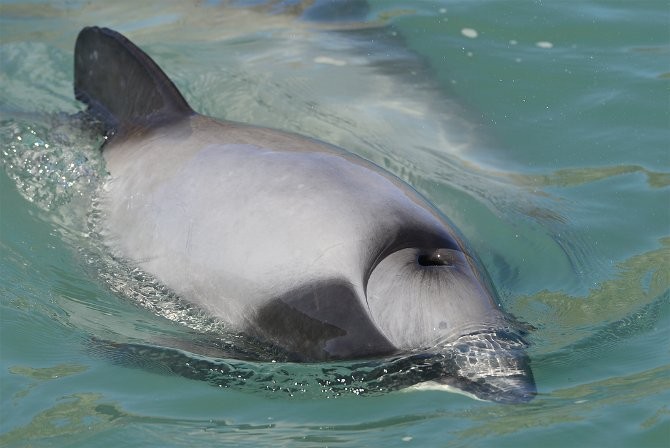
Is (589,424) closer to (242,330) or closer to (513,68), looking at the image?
(242,330)

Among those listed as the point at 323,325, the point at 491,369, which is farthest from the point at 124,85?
the point at 491,369

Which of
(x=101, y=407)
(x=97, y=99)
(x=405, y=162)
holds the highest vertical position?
(x=97, y=99)

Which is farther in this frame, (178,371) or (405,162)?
(405,162)

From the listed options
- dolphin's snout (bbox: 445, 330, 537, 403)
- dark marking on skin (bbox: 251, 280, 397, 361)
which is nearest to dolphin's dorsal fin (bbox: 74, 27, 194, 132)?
dark marking on skin (bbox: 251, 280, 397, 361)

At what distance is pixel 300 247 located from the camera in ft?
17.3

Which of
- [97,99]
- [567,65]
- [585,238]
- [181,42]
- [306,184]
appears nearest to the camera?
[306,184]

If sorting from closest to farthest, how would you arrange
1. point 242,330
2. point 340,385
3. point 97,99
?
point 340,385 → point 242,330 → point 97,99

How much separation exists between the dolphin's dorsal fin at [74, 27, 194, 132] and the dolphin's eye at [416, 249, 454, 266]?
2.17 meters

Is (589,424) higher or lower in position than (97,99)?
lower

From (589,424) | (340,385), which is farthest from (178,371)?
(589,424)

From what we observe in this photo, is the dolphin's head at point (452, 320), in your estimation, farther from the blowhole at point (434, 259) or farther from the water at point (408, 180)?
the water at point (408, 180)

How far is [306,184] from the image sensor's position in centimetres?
564

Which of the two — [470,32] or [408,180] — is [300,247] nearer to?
[408,180]

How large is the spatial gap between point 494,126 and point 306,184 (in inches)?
115
